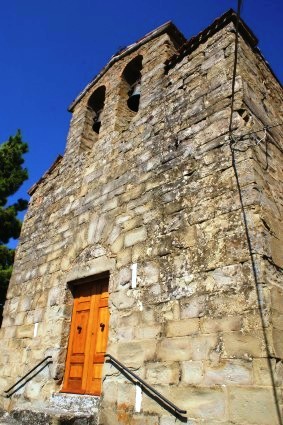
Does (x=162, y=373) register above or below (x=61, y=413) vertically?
above

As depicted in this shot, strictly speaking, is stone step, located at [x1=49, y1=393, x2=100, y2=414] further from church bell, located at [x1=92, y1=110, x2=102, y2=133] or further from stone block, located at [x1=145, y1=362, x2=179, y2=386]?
church bell, located at [x1=92, y1=110, x2=102, y2=133]

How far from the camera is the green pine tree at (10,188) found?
1121 centimetres

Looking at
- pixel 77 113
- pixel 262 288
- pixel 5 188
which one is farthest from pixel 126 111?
pixel 5 188

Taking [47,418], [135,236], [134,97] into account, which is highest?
[134,97]

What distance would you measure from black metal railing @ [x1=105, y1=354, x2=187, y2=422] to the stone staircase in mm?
456

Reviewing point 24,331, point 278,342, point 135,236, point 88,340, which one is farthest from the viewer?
point 24,331

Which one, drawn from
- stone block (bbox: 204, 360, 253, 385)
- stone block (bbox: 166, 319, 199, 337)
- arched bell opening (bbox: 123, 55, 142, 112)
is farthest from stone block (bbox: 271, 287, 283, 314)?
arched bell opening (bbox: 123, 55, 142, 112)

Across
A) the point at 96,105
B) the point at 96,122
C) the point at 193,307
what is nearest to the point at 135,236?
the point at 193,307

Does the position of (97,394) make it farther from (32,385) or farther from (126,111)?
(126,111)

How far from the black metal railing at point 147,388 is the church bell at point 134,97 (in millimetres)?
3616

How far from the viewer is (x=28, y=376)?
14.9 ft

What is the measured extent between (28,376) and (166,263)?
260 cm

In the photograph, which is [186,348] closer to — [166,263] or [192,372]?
[192,372]

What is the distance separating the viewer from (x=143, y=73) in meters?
5.21
